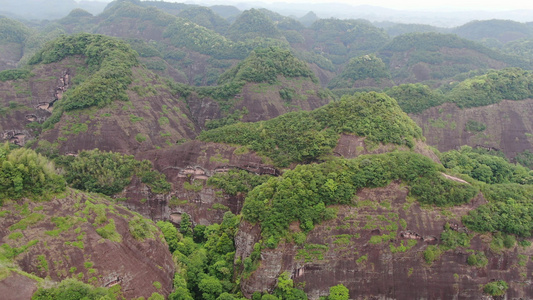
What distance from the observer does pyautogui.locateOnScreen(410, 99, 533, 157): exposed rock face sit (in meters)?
48.8

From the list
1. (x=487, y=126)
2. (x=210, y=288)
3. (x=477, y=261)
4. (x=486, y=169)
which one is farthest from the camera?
(x=487, y=126)

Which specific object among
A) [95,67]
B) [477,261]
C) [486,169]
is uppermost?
[95,67]

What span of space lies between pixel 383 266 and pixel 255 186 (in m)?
13.4

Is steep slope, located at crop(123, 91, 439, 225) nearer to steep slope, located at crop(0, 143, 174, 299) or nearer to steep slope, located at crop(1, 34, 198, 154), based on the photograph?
steep slope, located at crop(1, 34, 198, 154)

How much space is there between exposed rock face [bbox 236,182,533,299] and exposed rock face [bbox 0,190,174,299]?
6.46 m

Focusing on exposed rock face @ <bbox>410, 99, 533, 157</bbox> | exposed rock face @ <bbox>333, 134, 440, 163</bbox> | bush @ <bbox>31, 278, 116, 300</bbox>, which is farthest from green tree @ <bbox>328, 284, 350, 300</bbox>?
exposed rock face @ <bbox>410, 99, 533, 157</bbox>

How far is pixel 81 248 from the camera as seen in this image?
21812 millimetres

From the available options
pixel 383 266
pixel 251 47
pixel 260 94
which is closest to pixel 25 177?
pixel 383 266

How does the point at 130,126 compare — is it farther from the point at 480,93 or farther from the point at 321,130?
the point at 480,93

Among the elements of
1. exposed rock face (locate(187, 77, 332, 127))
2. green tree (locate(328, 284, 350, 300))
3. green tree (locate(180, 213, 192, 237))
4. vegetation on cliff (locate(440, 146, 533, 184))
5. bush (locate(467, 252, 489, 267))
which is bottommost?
green tree (locate(180, 213, 192, 237))

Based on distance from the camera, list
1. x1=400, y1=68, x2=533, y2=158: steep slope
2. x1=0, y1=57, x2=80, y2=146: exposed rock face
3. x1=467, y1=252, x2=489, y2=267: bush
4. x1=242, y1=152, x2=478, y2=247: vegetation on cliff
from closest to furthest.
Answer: x1=467, y1=252, x2=489, y2=267: bush < x1=242, y1=152, x2=478, y2=247: vegetation on cliff < x1=0, y1=57, x2=80, y2=146: exposed rock face < x1=400, y1=68, x2=533, y2=158: steep slope

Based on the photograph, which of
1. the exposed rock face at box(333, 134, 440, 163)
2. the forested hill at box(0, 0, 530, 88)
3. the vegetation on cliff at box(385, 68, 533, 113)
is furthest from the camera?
the forested hill at box(0, 0, 530, 88)

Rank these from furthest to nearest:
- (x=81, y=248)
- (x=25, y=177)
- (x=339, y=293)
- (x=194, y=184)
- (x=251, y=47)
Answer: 1. (x=251, y=47)
2. (x=194, y=184)
3. (x=339, y=293)
4. (x=25, y=177)
5. (x=81, y=248)

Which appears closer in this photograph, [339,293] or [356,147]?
[339,293]
